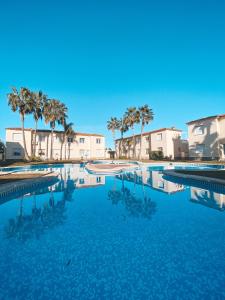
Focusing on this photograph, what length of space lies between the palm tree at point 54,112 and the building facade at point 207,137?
24.6 metres

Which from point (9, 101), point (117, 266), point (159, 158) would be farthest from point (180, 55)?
point (117, 266)

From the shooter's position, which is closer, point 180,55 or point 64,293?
point 64,293

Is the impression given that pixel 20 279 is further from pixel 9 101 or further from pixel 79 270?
pixel 9 101

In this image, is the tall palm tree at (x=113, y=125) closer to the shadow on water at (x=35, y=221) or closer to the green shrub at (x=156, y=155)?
the green shrub at (x=156, y=155)

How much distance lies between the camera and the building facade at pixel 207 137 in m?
26.1

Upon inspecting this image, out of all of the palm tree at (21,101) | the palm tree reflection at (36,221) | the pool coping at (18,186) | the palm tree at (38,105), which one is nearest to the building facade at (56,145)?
the palm tree at (38,105)

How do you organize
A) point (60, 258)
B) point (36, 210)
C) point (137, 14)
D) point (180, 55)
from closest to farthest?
point (60, 258)
point (36, 210)
point (137, 14)
point (180, 55)

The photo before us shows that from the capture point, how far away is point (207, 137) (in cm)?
2792

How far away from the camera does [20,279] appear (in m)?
3.18

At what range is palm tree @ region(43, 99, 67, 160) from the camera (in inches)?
1224

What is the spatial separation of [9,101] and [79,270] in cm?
2944

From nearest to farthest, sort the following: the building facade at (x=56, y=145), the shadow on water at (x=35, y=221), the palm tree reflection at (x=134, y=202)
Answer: the shadow on water at (x=35, y=221)
the palm tree reflection at (x=134, y=202)
the building facade at (x=56, y=145)

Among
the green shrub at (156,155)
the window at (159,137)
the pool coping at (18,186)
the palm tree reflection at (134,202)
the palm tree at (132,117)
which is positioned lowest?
the palm tree reflection at (134,202)

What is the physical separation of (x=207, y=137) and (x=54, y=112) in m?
27.5
